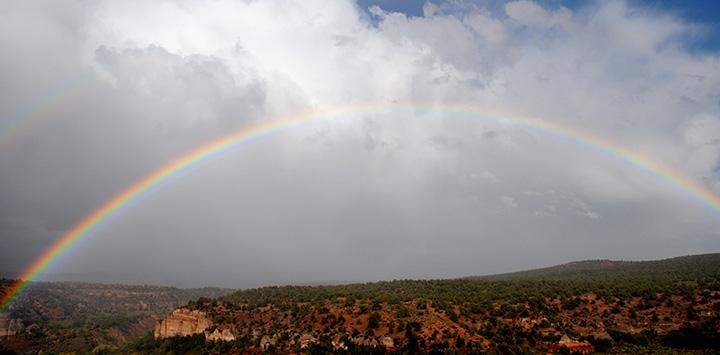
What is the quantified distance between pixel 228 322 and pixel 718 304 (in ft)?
Answer: 239

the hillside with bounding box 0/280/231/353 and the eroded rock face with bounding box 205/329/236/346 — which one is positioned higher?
the eroded rock face with bounding box 205/329/236/346

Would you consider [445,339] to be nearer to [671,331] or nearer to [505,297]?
[505,297]

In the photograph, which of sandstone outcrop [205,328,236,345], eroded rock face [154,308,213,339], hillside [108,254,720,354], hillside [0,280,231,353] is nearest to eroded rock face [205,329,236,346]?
sandstone outcrop [205,328,236,345]

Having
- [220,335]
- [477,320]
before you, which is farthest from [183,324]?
[477,320]

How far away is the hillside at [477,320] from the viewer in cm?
5138

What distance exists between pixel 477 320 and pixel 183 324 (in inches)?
2109

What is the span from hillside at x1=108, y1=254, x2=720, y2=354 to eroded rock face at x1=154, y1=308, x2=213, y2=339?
0.19m

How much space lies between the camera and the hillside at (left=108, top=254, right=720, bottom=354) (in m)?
51.4

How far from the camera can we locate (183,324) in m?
75.6

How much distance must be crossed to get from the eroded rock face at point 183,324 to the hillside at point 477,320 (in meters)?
0.19

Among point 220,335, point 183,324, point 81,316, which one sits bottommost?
point 81,316

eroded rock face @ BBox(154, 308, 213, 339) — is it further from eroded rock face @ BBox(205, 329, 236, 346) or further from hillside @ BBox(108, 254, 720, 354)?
eroded rock face @ BBox(205, 329, 236, 346)

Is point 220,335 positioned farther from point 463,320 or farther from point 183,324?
point 463,320

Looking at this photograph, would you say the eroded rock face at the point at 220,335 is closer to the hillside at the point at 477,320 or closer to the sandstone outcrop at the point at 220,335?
the sandstone outcrop at the point at 220,335
